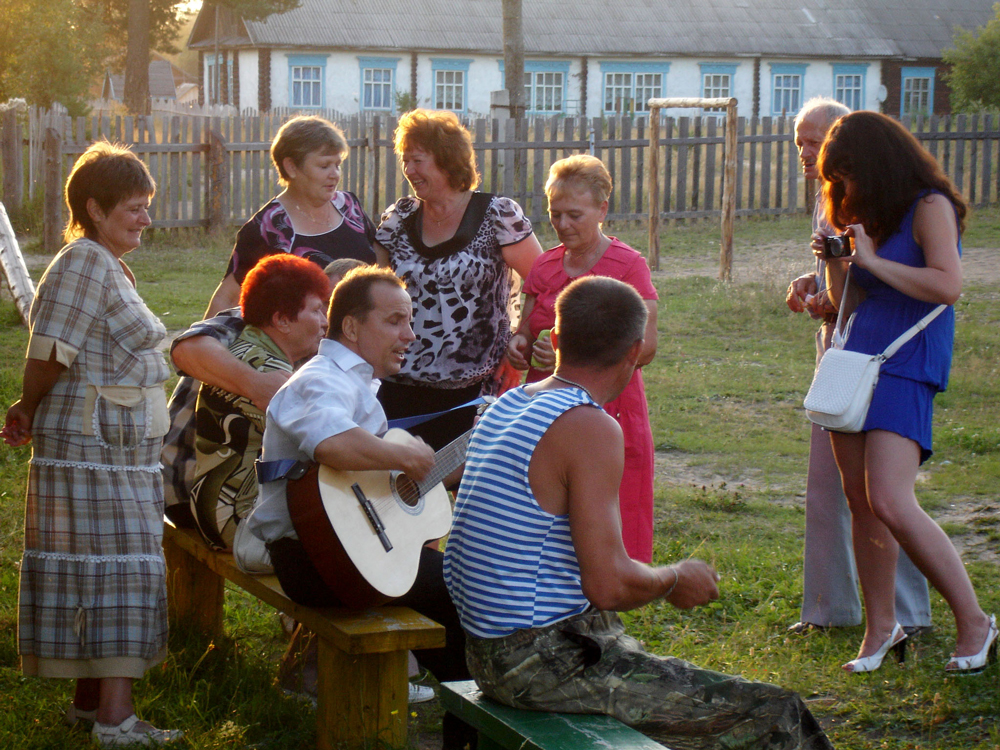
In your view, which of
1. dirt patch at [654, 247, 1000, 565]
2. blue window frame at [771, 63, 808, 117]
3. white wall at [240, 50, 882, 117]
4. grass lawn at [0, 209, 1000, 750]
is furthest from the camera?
blue window frame at [771, 63, 808, 117]

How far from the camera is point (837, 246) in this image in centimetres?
377

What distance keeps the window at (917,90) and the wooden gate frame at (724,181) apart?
27.0 metres

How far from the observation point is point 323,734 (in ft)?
10.5

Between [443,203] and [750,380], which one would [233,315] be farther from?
[750,380]

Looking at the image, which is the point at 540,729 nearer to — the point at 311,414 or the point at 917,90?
the point at 311,414

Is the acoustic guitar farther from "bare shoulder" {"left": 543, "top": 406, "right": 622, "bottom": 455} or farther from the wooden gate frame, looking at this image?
the wooden gate frame

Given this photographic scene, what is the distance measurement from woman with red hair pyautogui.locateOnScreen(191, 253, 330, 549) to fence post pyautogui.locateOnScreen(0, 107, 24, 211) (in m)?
12.5

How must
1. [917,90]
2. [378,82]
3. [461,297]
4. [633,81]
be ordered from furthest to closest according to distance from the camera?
[917,90], [633,81], [378,82], [461,297]

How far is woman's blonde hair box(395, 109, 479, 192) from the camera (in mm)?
4371

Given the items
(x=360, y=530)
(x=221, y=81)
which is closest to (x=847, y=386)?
(x=360, y=530)

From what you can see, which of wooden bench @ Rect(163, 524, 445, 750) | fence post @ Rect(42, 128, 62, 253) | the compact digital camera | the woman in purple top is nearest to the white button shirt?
wooden bench @ Rect(163, 524, 445, 750)

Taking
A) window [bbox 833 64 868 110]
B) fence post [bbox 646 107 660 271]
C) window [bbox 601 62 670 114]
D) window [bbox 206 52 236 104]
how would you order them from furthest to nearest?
window [bbox 833 64 868 110] → window [bbox 206 52 236 104] → window [bbox 601 62 670 114] → fence post [bbox 646 107 660 271]

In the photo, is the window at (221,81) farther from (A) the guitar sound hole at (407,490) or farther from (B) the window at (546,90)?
(A) the guitar sound hole at (407,490)

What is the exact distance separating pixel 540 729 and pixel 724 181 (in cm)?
1169
